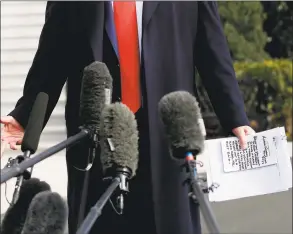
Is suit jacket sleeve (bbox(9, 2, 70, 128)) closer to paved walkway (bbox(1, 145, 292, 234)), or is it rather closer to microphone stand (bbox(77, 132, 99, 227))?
microphone stand (bbox(77, 132, 99, 227))

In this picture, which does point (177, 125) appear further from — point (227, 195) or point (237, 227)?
point (237, 227)

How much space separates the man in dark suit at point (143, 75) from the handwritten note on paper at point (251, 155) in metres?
0.03

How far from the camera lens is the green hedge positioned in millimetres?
5684

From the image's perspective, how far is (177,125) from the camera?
1493mm

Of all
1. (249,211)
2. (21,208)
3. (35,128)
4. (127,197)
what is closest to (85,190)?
(127,197)

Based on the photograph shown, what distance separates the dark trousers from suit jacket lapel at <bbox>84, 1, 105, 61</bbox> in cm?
23

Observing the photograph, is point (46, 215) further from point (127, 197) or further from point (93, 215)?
point (127, 197)

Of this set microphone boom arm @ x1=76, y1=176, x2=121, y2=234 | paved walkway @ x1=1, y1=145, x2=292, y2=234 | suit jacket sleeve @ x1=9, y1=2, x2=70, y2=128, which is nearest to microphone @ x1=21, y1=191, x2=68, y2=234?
microphone boom arm @ x1=76, y1=176, x2=121, y2=234

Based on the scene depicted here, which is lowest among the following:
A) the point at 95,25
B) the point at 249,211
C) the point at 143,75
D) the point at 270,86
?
the point at 143,75

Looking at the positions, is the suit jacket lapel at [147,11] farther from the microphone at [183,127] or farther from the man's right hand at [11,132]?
the man's right hand at [11,132]

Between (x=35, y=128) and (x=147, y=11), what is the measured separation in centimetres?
51

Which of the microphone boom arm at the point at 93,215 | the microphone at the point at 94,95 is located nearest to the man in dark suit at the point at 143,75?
the microphone at the point at 94,95

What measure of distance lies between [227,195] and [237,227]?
2448 mm

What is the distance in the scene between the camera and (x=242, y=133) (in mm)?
1800
